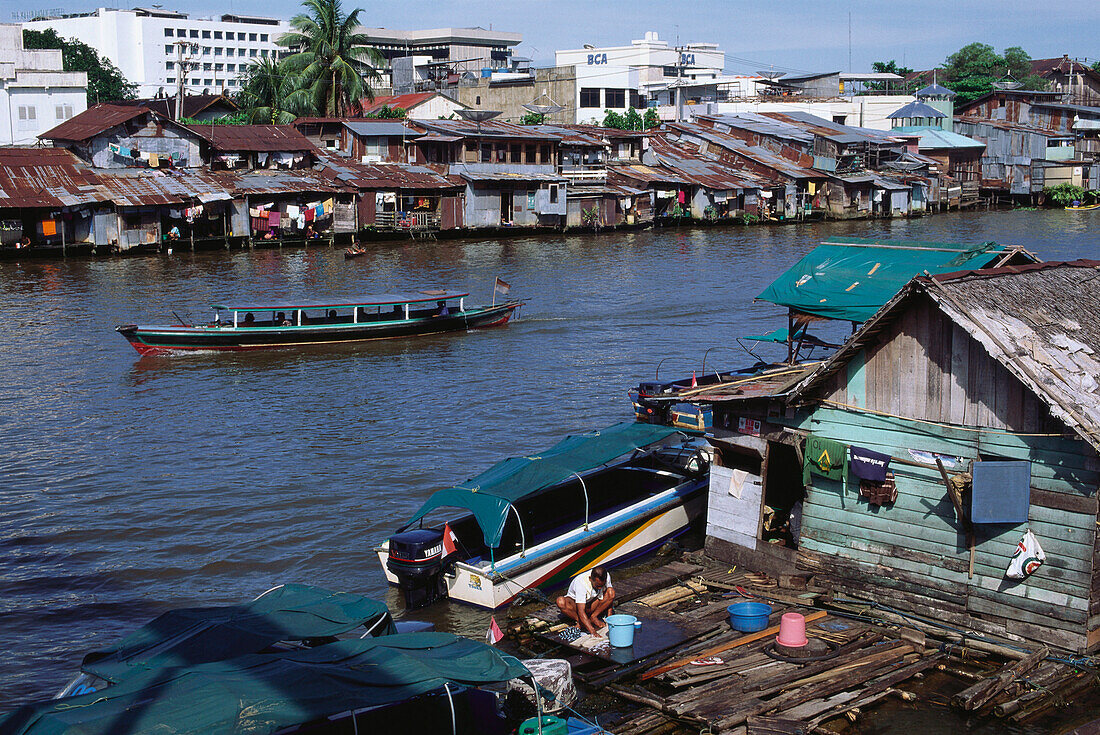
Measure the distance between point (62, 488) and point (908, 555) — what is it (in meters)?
13.3

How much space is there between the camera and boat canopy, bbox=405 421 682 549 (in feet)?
40.3

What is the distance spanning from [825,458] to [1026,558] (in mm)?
2254

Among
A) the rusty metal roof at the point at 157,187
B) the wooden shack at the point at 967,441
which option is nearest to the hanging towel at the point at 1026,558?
the wooden shack at the point at 967,441

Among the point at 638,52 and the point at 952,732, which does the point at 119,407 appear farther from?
the point at 638,52

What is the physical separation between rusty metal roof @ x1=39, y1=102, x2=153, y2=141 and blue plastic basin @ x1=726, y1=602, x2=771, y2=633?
130 feet

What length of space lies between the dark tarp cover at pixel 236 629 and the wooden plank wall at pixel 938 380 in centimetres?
557

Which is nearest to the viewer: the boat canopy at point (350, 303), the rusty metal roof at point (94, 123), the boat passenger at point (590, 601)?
the boat passenger at point (590, 601)

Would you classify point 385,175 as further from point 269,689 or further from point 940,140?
point 269,689

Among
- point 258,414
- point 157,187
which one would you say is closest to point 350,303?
point 258,414

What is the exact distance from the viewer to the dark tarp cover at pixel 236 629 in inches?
348

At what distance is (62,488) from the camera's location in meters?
17.1

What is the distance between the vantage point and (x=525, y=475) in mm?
12969

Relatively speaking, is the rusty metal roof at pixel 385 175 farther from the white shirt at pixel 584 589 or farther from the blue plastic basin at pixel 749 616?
the blue plastic basin at pixel 749 616

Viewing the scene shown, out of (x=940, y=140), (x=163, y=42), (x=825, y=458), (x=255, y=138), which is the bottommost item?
(x=825, y=458)
